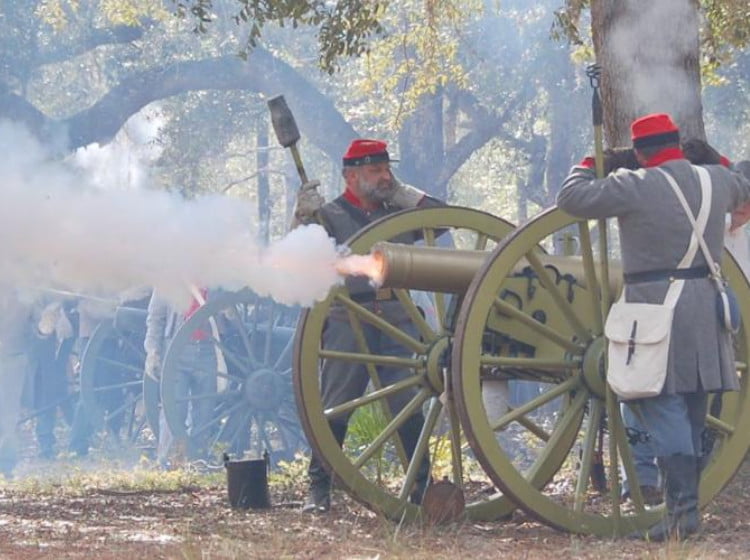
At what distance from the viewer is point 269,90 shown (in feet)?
75.5

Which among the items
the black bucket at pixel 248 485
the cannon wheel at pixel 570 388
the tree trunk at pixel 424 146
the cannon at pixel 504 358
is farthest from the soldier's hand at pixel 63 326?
the cannon wheel at pixel 570 388

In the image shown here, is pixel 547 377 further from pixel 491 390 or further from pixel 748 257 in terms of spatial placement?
pixel 748 257

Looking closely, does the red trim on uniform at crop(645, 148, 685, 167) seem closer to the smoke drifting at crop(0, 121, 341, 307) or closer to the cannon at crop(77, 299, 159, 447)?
the smoke drifting at crop(0, 121, 341, 307)

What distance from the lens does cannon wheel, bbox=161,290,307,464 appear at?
1496cm

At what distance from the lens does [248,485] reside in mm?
7578

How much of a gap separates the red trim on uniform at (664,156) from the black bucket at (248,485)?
Result: 2.34 metres

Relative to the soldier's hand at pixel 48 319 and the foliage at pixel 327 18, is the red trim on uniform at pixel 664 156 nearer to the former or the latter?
the foliage at pixel 327 18

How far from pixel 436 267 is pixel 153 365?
10.6 m

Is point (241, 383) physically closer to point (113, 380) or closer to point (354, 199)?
point (113, 380)

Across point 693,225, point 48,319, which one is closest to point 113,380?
point 48,319

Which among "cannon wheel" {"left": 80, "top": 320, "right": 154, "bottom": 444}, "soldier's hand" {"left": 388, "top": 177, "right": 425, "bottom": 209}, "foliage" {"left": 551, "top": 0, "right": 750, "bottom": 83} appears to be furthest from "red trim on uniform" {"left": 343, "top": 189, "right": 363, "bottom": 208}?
"cannon wheel" {"left": 80, "top": 320, "right": 154, "bottom": 444}

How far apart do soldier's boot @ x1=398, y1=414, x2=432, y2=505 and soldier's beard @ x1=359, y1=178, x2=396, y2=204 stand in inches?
36.2

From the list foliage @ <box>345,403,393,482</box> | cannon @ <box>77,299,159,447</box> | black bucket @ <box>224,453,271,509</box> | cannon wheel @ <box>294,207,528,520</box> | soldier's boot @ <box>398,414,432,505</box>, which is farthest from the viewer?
cannon @ <box>77,299,159,447</box>

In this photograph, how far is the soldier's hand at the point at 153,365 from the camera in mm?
16688
